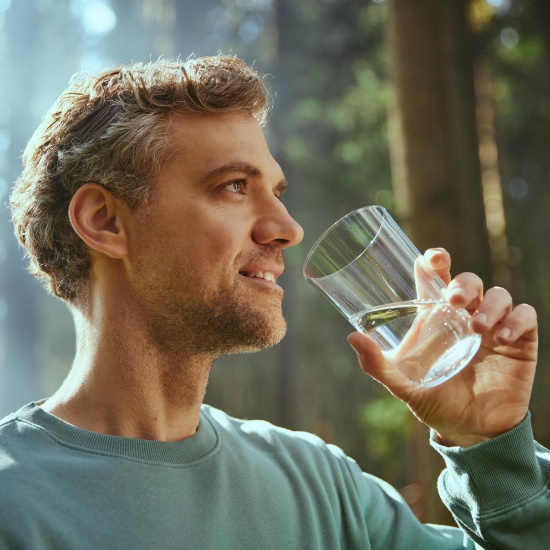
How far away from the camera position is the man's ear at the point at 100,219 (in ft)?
7.41

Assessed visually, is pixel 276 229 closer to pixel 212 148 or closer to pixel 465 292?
pixel 212 148

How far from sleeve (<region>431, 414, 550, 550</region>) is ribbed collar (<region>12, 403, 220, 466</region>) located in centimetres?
77

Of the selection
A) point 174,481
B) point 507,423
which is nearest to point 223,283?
point 174,481

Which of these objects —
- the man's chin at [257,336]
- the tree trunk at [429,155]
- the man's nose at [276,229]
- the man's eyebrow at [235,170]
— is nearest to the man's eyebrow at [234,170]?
the man's eyebrow at [235,170]

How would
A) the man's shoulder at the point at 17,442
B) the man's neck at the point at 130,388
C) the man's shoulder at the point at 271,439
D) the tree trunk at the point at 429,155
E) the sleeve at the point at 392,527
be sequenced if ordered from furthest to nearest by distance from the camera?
the tree trunk at the point at 429,155 < the man's shoulder at the point at 271,439 < the sleeve at the point at 392,527 < the man's neck at the point at 130,388 < the man's shoulder at the point at 17,442

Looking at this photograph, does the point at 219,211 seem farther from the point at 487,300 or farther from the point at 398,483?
the point at 398,483

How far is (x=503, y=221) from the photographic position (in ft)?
26.9

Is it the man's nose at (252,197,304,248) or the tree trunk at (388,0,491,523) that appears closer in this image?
the man's nose at (252,197,304,248)

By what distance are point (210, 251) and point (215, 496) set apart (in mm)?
714

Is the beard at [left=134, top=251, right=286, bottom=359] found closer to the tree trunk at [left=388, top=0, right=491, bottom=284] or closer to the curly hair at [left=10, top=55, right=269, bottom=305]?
the curly hair at [left=10, top=55, right=269, bottom=305]

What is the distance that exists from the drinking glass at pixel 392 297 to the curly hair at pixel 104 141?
772 millimetres

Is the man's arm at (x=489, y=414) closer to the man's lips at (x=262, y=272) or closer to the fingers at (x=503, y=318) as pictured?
the fingers at (x=503, y=318)

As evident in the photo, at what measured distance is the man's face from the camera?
7.13 feet

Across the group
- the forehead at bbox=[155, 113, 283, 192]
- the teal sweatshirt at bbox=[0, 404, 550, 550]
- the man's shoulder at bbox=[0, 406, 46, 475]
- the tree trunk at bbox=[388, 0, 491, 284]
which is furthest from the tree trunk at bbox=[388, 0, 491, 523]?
the man's shoulder at bbox=[0, 406, 46, 475]
